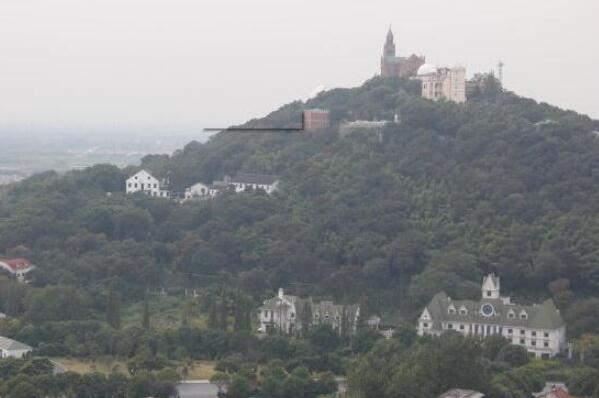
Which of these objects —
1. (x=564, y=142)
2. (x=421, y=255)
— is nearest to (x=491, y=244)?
(x=421, y=255)

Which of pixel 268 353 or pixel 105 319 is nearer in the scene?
pixel 268 353

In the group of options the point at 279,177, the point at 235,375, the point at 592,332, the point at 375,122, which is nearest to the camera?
the point at 235,375

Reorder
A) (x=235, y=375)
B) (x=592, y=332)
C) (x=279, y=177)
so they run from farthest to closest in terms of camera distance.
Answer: (x=279, y=177) → (x=592, y=332) → (x=235, y=375)

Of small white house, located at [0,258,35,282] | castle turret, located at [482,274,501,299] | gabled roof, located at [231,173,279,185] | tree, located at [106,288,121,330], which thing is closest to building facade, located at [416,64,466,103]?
gabled roof, located at [231,173,279,185]

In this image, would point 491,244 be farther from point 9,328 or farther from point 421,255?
point 9,328

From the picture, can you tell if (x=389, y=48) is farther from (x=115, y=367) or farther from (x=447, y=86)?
(x=115, y=367)

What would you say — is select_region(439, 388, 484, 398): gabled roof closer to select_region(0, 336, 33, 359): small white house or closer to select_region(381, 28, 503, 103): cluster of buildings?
select_region(0, 336, 33, 359): small white house

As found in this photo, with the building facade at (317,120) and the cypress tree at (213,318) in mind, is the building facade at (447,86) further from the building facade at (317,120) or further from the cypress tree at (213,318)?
the cypress tree at (213,318)
